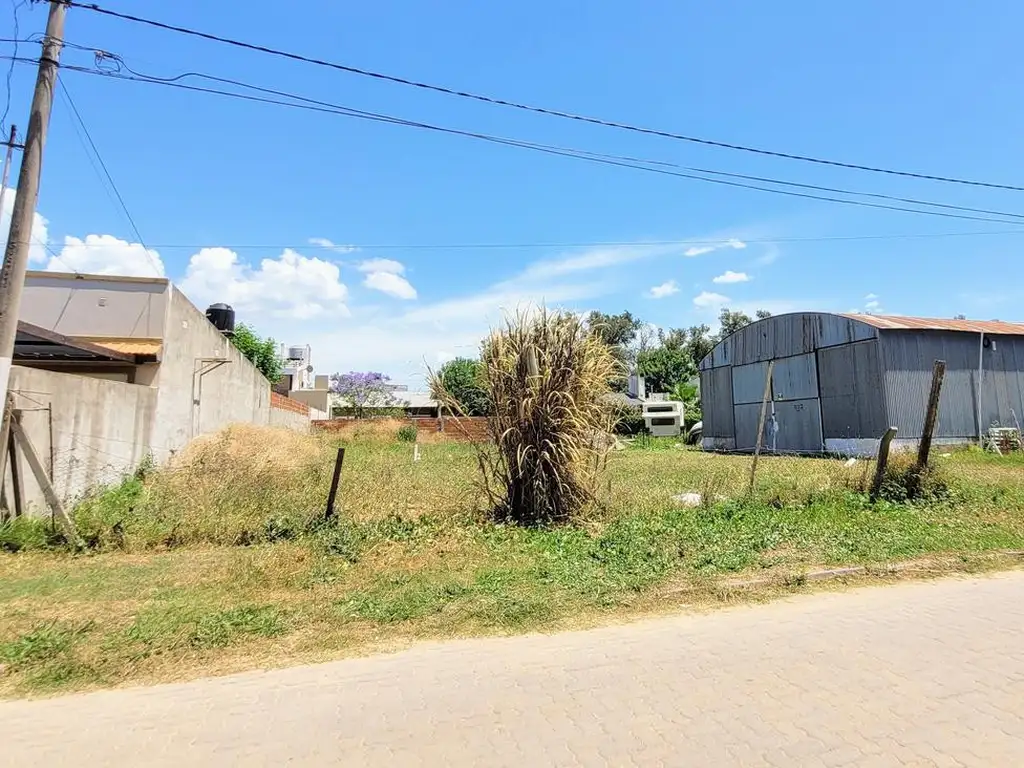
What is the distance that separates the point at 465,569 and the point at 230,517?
373cm

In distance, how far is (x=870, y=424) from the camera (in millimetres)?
19328

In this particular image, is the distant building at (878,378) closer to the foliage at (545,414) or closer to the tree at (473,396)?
the foliage at (545,414)

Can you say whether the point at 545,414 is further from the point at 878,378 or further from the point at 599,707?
the point at 878,378

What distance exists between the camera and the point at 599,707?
10.9 feet

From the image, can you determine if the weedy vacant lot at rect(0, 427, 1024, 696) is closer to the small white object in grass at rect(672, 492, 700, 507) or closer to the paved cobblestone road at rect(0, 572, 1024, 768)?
the small white object in grass at rect(672, 492, 700, 507)

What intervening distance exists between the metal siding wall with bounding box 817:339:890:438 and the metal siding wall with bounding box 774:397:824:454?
40 cm

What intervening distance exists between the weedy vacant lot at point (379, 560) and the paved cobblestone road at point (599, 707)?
0.43 meters

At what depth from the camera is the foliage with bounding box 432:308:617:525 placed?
7.72 m

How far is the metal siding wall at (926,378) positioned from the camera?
19047 mm

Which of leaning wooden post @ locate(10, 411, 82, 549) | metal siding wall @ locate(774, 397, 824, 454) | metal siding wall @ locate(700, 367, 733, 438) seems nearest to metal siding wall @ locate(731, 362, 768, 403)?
metal siding wall @ locate(700, 367, 733, 438)

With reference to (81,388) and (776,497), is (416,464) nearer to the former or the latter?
(81,388)

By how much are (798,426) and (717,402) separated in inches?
204

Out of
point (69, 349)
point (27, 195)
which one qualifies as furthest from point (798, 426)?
point (27, 195)

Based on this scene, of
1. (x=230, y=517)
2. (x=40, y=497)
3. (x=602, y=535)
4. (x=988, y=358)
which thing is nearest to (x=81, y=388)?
(x=40, y=497)
